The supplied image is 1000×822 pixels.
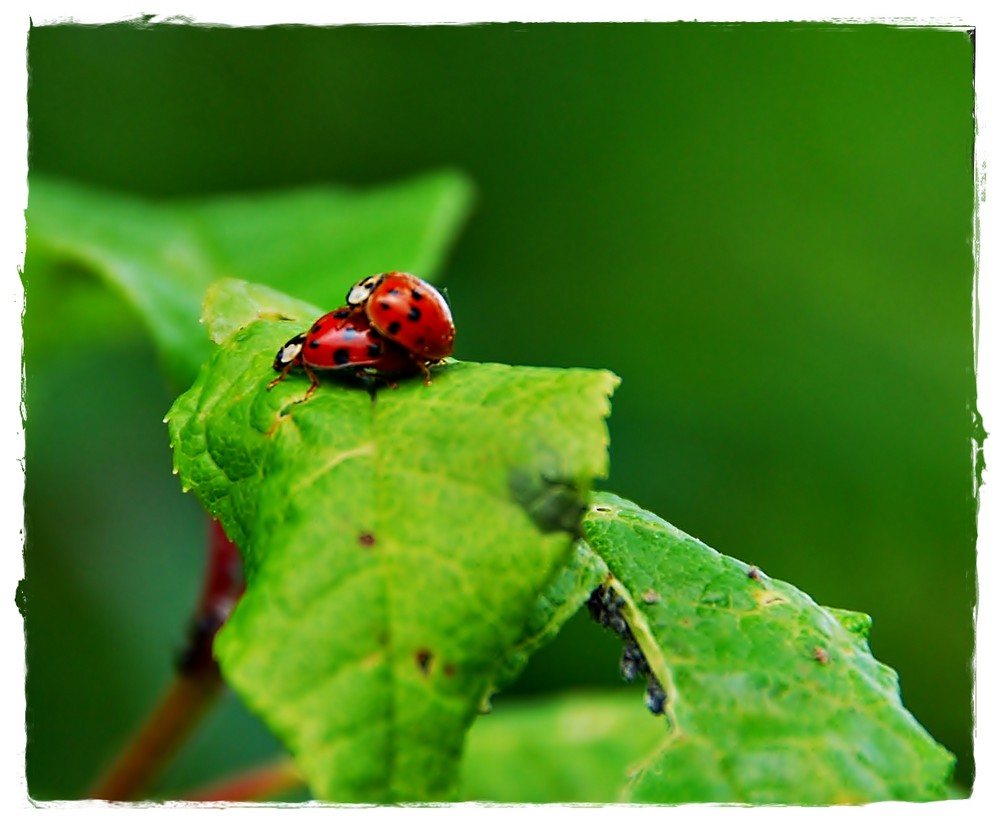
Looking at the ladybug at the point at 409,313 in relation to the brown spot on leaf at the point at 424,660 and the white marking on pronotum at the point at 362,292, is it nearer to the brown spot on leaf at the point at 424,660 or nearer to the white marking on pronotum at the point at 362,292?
the white marking on pronotum at the point at 362,292

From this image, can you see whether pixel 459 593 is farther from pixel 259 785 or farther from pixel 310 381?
pixel 259 785

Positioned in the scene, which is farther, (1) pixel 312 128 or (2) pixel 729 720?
(1) pixel 312 128

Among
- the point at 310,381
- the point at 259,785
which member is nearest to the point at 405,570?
the point at 310,381

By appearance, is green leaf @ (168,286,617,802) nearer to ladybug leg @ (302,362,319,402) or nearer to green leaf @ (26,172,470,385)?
ladybug leg @ (302,362,319,402)

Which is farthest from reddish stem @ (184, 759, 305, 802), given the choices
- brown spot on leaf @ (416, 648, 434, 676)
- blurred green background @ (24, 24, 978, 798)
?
brown spot on leaf @ (416, 648, 434, 676)

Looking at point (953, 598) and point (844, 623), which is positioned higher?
point (844, 623)

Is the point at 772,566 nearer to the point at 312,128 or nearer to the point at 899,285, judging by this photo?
the point at 899,285

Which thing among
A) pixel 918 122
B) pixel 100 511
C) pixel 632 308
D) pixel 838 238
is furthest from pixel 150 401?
pixel 918 122
